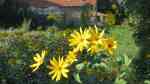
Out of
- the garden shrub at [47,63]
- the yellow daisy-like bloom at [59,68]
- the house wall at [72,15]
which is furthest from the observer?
the house wall at [72,15]

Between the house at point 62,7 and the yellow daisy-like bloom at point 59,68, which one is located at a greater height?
the yellow daisy-like bloom at point 59,68

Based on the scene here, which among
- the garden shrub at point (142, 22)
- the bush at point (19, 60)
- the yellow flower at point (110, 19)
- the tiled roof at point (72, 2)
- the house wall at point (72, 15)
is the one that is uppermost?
the garden shrub at point (142, 22)

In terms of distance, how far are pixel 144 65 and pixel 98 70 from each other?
1356 mm

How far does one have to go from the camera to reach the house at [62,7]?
16500 mm

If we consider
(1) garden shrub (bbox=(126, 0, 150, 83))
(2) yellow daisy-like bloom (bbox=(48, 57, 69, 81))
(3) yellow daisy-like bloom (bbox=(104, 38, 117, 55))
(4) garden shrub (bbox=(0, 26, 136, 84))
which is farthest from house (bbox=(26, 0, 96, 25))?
(2) yellow daisy-like bloom (bbox=(48, 57, 69, 81))

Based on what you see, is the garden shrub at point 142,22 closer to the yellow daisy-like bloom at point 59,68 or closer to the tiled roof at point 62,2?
the yellow daisy-like bloom at point 59,68

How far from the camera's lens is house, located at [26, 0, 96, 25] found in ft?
54.1

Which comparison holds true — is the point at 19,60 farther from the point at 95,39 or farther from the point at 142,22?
the point at 95,39

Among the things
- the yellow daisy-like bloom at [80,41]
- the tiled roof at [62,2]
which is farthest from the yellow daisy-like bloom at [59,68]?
the tiled roof at [62,2]

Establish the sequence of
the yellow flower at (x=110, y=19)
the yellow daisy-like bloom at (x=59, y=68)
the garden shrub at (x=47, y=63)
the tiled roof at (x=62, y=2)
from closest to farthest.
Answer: the yellow daisy-like bloom at (x=59, y=68) → the garden shrub at (x=47, y=63) → the yellow flower at (x=110, y=19) → the tiled roof at (x=62, y=2)

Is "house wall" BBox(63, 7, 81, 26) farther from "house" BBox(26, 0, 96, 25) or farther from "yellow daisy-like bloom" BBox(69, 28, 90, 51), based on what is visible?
"yellow daisy-like bloom" BBox(69, 28, 90, 51)

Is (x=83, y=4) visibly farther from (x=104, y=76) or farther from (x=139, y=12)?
(x=104, y=76)

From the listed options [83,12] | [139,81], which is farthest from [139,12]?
[83,12]

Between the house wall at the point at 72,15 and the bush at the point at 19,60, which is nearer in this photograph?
the bush at the point at 19,60
